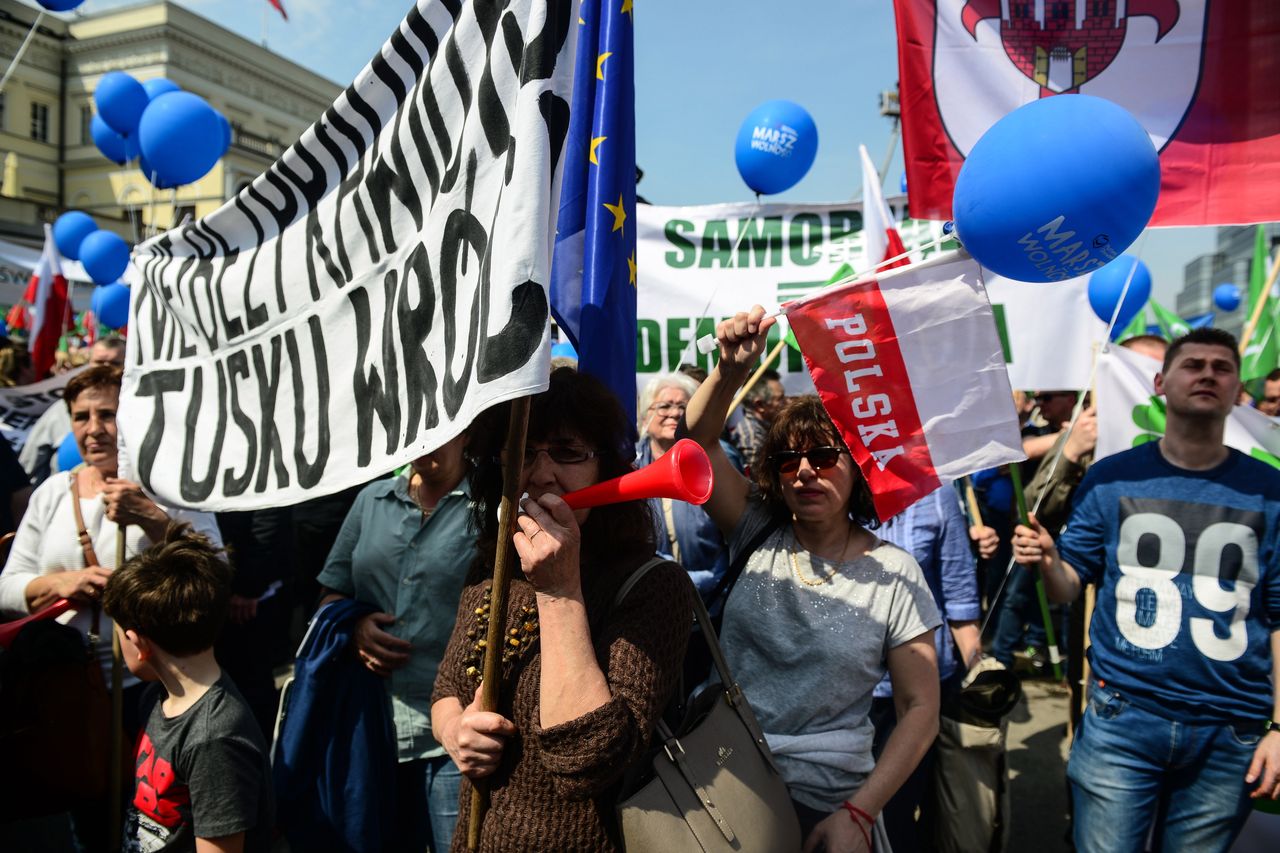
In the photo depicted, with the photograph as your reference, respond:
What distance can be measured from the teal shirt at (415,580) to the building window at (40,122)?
41.6 metres

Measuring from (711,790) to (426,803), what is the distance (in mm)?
1385

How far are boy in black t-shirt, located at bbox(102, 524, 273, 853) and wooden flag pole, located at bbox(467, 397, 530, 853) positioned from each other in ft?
2.90

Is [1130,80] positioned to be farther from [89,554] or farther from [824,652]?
[89,554]

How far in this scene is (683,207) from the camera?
19.0 feet

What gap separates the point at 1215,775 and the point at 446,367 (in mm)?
2513

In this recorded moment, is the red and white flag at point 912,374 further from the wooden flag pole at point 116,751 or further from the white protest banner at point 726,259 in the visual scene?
the white protest banner at point 726,259

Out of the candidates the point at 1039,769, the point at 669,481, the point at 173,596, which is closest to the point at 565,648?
the point at 669,481

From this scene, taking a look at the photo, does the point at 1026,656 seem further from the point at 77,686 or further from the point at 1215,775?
the point at 77,686

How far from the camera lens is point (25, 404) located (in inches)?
197

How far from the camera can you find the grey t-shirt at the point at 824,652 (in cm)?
204

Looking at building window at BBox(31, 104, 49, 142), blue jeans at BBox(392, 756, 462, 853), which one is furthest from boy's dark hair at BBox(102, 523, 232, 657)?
building window at BBox(31, 104, 49, 142)

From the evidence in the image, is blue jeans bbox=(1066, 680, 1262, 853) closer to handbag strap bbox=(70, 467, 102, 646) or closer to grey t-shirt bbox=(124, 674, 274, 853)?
grey t-shirt bbox=(124, 674, 274, 853)

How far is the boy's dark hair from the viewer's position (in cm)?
231

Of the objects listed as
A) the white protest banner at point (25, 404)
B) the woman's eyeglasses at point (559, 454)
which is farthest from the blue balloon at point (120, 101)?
the woman's eyeglasses at point (559, 454)
